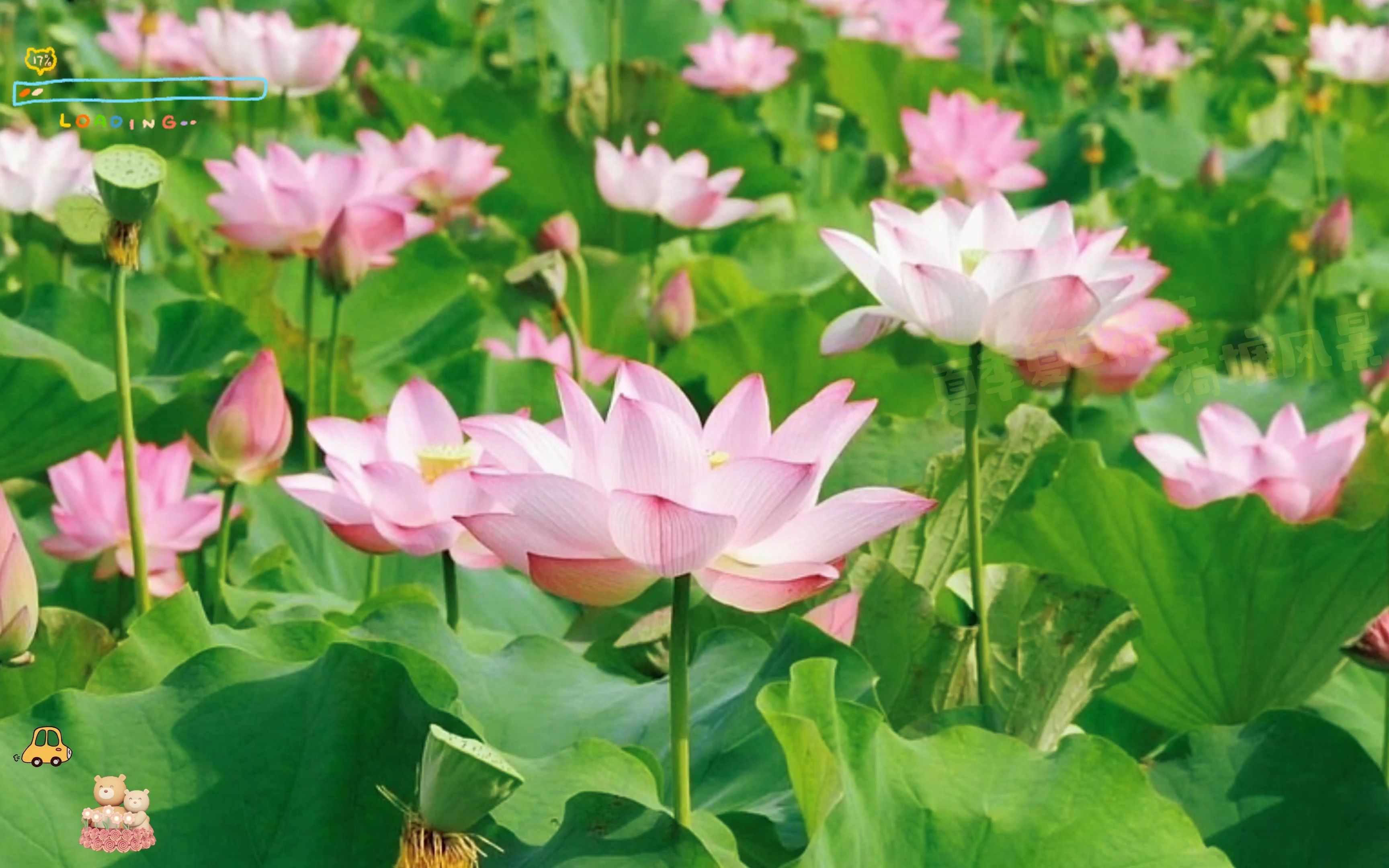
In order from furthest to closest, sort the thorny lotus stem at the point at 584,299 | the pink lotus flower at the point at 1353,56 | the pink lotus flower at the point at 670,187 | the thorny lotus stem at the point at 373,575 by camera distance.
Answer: the pink lotus flower at the point at 1353,56 < the pink lotus flower at the point at 670,187 < the thorny lotus stem at the point at 584,299 < the thorny lotus stem at the point at 373,575

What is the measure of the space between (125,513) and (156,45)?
149 centimetres

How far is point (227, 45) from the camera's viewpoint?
6.77 feet

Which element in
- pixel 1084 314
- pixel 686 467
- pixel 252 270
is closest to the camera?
pixel 686 467

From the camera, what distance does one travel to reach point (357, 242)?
1.42 metres

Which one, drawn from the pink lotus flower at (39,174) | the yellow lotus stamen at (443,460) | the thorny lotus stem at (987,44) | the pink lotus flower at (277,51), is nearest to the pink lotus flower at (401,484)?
the yellow lotus stamen at (443,460)

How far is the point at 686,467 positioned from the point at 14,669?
1.73 feet

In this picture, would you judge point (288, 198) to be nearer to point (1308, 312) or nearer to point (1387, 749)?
point (1387, 749)

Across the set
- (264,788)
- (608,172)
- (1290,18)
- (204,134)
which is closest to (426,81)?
(204,134)

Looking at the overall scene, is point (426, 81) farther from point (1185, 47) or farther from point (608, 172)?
point (1185, 47)

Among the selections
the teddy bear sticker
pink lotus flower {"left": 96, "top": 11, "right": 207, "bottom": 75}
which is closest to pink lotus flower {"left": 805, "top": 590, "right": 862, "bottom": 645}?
the teddy bear sticker

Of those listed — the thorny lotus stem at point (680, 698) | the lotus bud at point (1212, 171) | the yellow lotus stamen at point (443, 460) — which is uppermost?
the thorny lotus stem at point (680, 698)

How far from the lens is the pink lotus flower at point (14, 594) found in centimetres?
84

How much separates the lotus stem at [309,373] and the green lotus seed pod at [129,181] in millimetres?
591

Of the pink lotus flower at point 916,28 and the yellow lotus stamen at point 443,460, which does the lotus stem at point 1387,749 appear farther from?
the pink lotus flower at point 916,28
